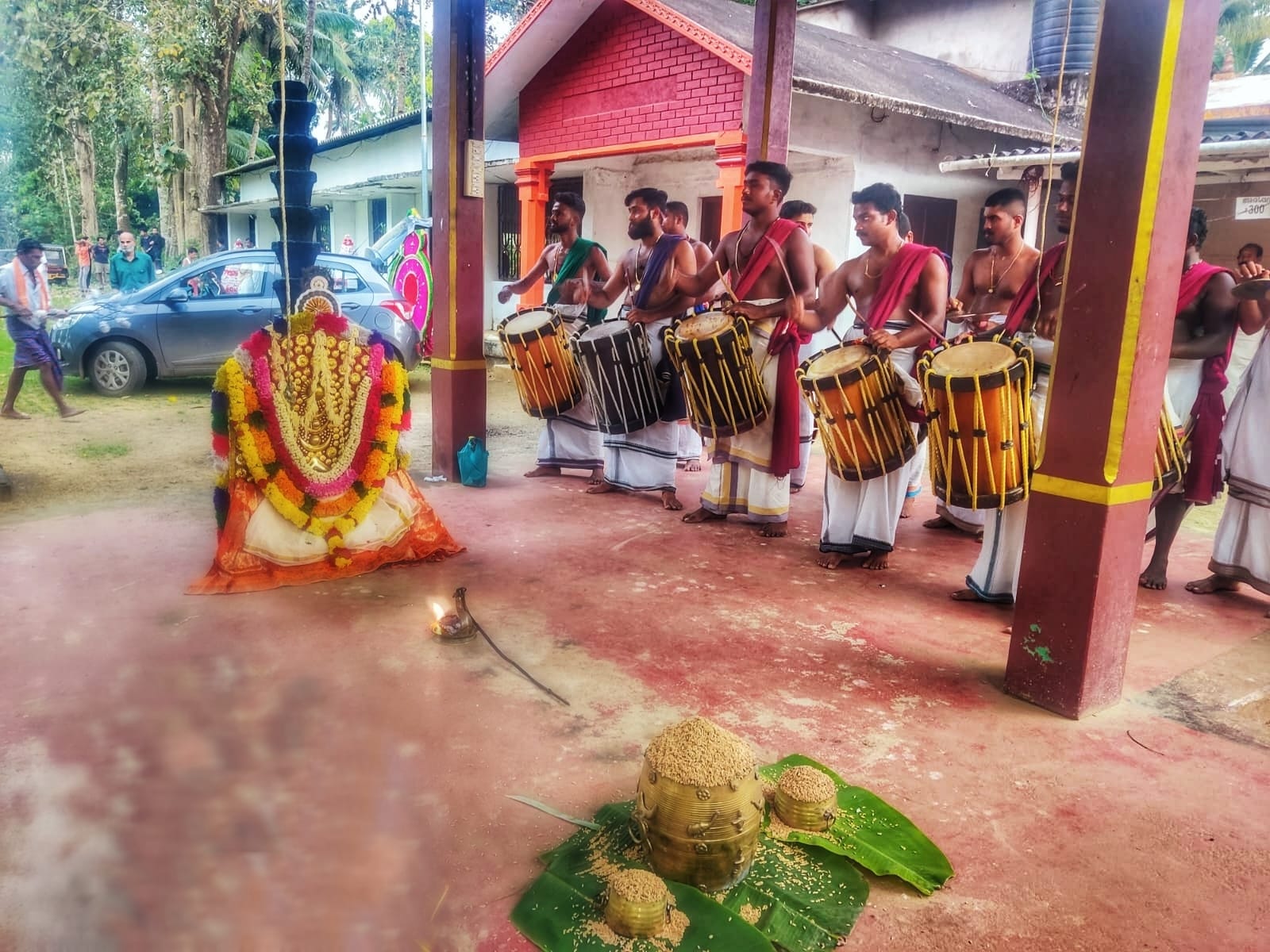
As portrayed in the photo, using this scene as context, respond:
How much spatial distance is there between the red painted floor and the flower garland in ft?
1.26

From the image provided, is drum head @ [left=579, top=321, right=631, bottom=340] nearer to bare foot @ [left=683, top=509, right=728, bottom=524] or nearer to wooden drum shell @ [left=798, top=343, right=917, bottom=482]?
bare foot @ [left=683, top=509, right=728, bottom=524]

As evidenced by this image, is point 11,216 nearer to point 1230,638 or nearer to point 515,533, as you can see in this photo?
point 515,533

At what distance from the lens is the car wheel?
10109 mm

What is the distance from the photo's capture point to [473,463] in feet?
21.1

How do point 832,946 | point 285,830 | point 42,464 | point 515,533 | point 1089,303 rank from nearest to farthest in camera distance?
point 832,946
point 285,830
point 1089,303
point 515,533
point 42,464

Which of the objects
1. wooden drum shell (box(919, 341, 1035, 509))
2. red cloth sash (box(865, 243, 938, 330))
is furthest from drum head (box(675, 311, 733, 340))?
wooden drum shell (box(919, 341, 1035, 509))

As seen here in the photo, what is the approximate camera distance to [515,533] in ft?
17.6

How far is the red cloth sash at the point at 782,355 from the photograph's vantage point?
5.27 meters

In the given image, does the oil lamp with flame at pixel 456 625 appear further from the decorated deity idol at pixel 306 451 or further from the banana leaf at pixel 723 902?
the banana leaf at pixel 723 902

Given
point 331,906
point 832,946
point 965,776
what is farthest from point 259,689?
point 965,776

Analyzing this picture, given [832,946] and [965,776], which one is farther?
[965,776]

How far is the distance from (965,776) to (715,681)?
3.16ft

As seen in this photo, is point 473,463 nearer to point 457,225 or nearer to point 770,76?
point 457,225

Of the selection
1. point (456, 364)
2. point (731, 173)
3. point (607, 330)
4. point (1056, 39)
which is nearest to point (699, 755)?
point (607, 330)
